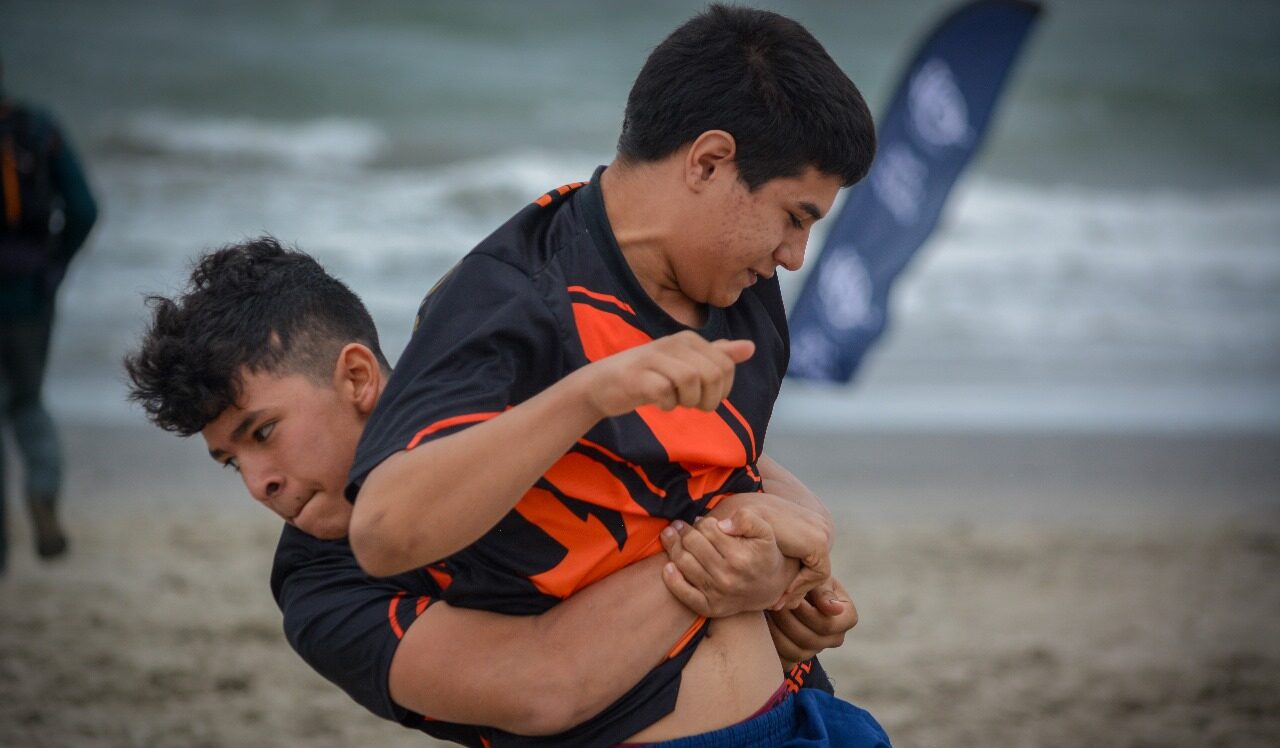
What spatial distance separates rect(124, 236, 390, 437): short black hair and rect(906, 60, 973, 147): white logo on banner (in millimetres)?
3013

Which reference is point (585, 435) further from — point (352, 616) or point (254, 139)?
point (254, 139)

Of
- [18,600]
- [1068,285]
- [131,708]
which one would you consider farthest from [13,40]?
[131,708]

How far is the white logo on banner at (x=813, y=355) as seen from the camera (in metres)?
4.58

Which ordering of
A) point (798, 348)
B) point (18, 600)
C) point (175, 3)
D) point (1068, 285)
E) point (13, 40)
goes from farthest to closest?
1. point (175, 3)
2. point (13, 40)
3. point (1068, 285)
4. point (18, 600)
5. point (798, 348)

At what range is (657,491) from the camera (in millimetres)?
1725

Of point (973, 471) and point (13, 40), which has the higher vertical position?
point (13, 40)

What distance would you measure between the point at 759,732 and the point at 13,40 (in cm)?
2212

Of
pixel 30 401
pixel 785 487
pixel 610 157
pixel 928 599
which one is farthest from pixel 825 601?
pixel 610 157

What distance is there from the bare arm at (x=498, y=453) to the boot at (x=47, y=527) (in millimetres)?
4932

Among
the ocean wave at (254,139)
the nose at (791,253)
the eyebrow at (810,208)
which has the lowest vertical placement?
the nose at (791,253)

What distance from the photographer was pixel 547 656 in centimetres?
168

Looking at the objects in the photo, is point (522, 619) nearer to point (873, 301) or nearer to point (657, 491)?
point (657, 491)

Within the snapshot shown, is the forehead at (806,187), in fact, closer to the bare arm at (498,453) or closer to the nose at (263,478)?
the bare arm at (498,453)

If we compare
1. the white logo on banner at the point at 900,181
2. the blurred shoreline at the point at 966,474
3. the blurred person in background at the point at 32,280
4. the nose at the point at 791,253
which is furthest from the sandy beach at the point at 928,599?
the nose at the point at 791,253
